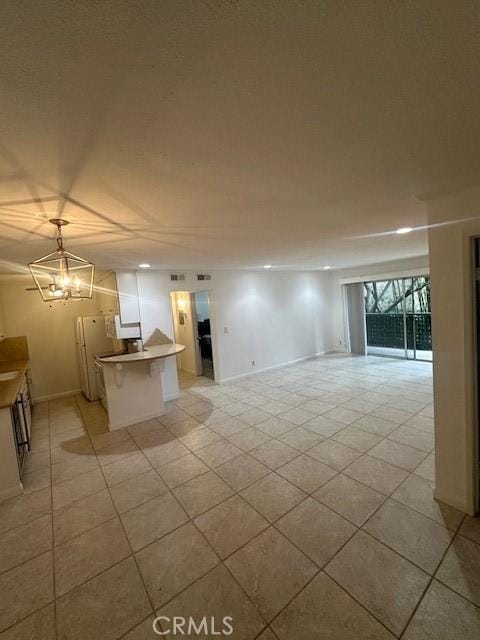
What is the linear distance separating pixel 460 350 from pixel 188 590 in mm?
2396

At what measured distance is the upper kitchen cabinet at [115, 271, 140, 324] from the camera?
4559 mm

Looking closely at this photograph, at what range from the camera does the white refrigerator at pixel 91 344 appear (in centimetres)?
498

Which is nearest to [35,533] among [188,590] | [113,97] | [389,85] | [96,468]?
[96,468]

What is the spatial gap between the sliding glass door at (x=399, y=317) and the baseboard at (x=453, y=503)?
192 inches

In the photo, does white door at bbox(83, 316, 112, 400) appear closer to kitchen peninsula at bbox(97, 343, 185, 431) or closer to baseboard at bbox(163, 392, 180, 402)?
kitchen peninsula at bbox(97, 343, 185, 431)

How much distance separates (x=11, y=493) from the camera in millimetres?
2508

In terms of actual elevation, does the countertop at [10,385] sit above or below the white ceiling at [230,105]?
below

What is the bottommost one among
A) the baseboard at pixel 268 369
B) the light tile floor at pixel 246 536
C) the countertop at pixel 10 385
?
the light tile floor at pixel 246 536

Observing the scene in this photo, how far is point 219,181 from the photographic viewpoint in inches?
63.1

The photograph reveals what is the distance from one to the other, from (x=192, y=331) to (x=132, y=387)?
8.56 feet

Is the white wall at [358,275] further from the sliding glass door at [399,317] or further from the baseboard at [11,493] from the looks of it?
the baseboard at [11,493]

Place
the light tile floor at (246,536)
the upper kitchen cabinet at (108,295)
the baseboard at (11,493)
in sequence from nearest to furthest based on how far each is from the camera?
the light tile floor at (246,536) → the baseboard at (11,493) → the upper kitchen cabinet at (108,295)

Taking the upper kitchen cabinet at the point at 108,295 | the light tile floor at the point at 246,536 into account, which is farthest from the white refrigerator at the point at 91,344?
the light tile floor at the point at 246,536

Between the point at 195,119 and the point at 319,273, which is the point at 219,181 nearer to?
the point at 195,119
